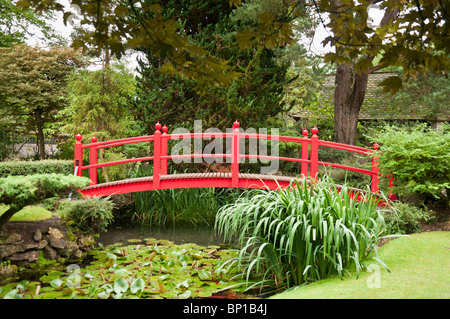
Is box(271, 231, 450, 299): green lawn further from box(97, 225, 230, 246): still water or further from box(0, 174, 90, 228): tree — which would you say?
box(97, 225, 230, 246): still water

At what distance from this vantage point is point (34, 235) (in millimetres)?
4773

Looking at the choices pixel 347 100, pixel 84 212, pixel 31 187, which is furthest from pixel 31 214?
pixel 347 100

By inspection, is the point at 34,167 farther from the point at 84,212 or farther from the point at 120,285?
the point at 120,285

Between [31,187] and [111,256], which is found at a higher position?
[31,187]

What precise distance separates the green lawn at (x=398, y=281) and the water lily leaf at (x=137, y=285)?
4.11 ft

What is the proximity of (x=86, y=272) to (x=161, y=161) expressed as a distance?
8.86 feet

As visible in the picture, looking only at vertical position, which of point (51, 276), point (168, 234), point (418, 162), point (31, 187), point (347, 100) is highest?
point (347, 100)

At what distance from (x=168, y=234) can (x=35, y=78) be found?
6.80 m

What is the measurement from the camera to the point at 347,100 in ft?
32.0

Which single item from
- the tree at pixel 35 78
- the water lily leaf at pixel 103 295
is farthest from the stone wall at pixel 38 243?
the tree at pixel 35 78

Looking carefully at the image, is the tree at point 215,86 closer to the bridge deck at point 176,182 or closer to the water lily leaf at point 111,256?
the bridge deck at point 176,182

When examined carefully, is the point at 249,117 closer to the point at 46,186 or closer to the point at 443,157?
the point at 443,157

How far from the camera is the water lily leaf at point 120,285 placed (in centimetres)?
363
